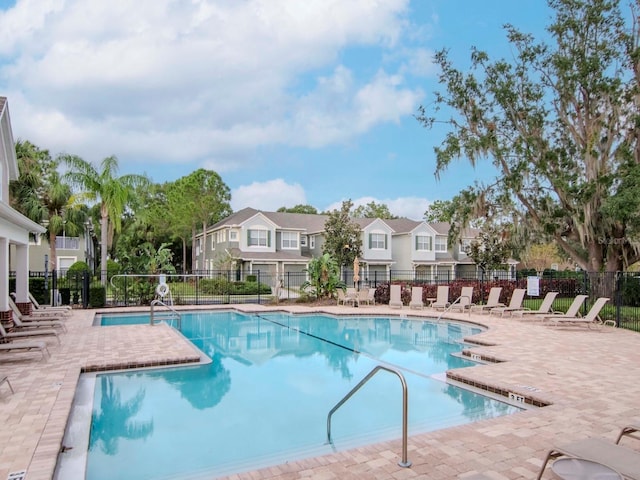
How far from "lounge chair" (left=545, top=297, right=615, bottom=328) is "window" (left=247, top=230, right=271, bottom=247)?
25.1 m

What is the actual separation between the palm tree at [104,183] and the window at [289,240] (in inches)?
583

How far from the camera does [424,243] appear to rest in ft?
132

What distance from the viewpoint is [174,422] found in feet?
20.9

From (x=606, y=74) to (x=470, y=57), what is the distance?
19.2 ft

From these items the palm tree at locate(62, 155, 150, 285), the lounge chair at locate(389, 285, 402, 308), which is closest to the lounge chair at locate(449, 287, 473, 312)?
the lounge chair at locate(389, 285, 402, 308)

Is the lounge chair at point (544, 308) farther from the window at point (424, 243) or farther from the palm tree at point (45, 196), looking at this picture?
the palm tree at point (45, 196)

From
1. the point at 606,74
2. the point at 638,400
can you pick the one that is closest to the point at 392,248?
the point at 606,74

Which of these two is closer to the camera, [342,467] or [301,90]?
[342,467]

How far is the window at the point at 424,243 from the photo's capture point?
131 ft

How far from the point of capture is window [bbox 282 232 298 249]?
126ft

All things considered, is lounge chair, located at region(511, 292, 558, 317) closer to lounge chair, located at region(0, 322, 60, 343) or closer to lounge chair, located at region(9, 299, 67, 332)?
lounge chair, located at region(0, 322, 60, 343)

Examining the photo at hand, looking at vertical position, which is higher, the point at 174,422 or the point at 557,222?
the point at 557,222

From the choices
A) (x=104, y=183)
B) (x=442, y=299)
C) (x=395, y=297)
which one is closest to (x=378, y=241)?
(x=395, y=297)

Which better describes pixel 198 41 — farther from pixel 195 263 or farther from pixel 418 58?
pixel 195 263
